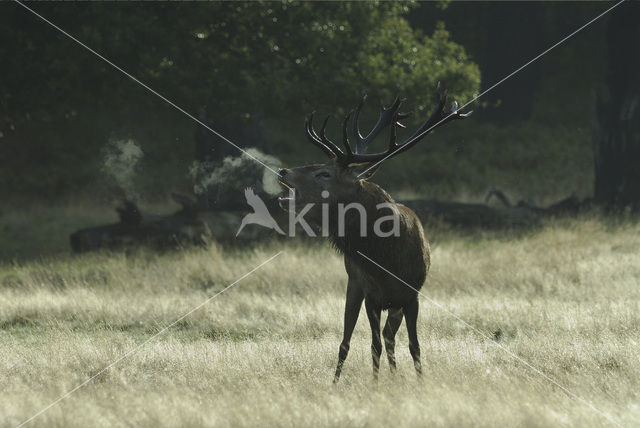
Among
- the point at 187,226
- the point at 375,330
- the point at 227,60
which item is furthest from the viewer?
the point at 227,60

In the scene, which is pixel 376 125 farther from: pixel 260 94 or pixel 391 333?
pixel 260 94

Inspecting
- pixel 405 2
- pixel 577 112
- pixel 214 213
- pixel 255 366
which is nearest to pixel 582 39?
pixel 577 112

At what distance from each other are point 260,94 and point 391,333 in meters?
9.74

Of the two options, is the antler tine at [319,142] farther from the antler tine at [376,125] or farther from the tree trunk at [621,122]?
the tree trunk at [621,122]

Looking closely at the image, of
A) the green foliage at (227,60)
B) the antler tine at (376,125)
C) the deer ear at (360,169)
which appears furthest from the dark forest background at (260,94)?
the deer ear at (360,169)

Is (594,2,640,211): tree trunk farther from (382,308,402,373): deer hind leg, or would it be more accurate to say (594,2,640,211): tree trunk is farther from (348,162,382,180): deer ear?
(348,162,382,180): deer ear

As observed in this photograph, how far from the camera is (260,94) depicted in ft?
51.7

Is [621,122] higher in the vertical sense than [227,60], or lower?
lower

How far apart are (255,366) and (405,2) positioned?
13.0m

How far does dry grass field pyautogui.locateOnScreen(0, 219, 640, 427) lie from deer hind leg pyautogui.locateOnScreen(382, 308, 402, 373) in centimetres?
19

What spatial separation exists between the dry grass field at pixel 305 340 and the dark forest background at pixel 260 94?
12.8ft

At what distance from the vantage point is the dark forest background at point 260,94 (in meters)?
15.9

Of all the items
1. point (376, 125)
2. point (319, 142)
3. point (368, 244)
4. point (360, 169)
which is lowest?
point (368, 244)
